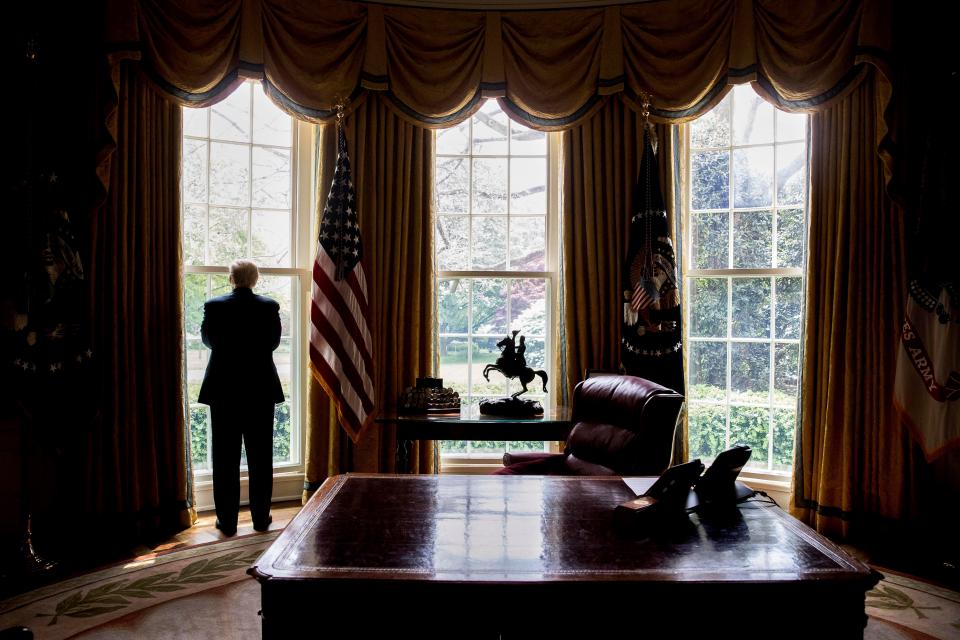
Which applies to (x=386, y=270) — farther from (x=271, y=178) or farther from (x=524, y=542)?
(x=524, y=542)

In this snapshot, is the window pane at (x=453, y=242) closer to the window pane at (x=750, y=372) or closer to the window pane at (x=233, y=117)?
the window pane at (x=233, y=117)

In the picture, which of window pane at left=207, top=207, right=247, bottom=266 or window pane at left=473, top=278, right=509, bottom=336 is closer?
window pane at left=207, top=207, right=247, bottom=266

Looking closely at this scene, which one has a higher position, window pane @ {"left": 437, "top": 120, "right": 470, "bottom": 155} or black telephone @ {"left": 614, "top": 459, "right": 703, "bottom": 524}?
window pane @ {"left": 437, "top": 120, "right": 470, "bottom": 155}

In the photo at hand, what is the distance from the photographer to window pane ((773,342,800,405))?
3.92m

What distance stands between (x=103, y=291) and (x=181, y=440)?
0.89 meters

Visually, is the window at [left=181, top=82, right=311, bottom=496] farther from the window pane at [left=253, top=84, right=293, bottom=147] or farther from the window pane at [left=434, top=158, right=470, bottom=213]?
the window pane at [left=434, top=158, right=470, bottom=213]

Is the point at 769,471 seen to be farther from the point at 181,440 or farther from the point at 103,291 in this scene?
the point at 103,291

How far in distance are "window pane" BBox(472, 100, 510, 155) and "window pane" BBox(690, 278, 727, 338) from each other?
1512mm

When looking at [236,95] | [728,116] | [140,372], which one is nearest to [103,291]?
[140,372]

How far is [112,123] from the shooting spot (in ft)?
10.9

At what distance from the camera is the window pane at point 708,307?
4078 mm

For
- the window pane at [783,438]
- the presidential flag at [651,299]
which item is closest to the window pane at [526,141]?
the presidential flag at [651,299]

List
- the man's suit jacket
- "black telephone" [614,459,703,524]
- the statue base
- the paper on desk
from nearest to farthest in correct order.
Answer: "black telephone" [614,459,703,524], the paper on desk, the man's suit jacket, the statue base

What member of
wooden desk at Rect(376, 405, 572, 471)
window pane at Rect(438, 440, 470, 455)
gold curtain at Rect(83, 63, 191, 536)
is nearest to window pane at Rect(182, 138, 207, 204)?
gold curtain at Rect(83, 63, 191, 536)
